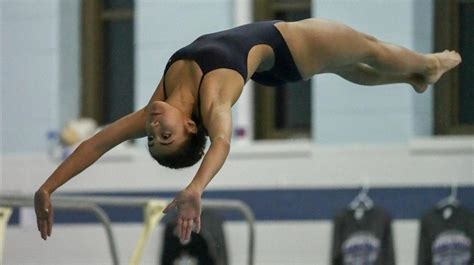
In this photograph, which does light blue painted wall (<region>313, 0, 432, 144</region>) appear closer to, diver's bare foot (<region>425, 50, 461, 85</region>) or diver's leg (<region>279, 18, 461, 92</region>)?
diver's bare foot (<region>425, 50, 461, 85</region>)

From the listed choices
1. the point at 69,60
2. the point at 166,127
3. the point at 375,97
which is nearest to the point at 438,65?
the point at 166,127

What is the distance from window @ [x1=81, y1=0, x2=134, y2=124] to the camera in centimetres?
1121

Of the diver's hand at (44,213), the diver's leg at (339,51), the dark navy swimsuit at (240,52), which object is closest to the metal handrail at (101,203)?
the diver's hand at (44,213)

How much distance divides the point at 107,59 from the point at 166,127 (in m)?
5.21

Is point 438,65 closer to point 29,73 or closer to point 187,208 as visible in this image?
point 187,208

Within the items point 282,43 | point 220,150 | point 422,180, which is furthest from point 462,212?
point 220,150

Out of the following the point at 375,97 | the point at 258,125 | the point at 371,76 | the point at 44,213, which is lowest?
the point at 258,125

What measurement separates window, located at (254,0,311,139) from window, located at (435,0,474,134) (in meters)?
0.94

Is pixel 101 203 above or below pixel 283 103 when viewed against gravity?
below

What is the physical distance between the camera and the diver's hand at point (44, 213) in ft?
21.3

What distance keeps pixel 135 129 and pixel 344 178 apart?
3.61m

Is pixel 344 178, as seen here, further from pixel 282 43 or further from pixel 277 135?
pixel 282 43

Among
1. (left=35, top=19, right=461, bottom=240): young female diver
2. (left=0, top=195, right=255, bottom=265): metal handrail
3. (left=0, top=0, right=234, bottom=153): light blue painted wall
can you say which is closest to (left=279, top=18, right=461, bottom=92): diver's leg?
(left=35, top=19, right=461, bottom=240): young female diver

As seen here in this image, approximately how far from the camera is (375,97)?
9852 mm
